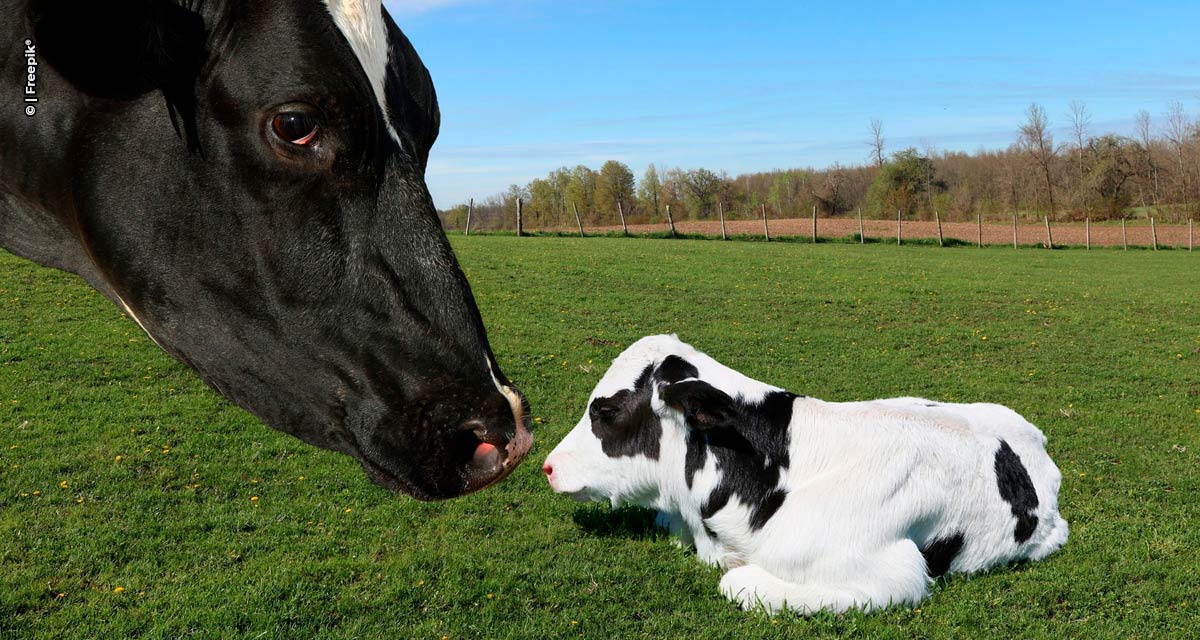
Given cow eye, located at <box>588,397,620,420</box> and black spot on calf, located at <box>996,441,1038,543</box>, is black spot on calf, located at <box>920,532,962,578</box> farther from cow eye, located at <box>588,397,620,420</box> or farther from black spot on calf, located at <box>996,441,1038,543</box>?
cow eye, located at <box>588,397,620,420</box>

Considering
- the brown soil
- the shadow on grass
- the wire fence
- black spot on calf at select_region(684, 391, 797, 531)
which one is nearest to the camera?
black spot on calf at select_region(684, 391, 797, 531)

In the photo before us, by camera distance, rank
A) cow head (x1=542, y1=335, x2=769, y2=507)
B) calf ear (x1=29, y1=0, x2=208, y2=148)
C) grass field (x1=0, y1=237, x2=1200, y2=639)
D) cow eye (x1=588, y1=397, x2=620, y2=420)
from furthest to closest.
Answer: cow eye (x1=588, y1=397, x2=620, y2=420), cow head (x1=542, y1=335, x2=769, y2=507), grass field (x1=0, y1=237, x2=1200, y2=639), calf ear (x1=29, y1=0, x2=208, y2=148)

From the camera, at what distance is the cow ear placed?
6.33 feet

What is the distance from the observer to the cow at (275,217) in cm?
173

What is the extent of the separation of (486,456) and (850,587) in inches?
154

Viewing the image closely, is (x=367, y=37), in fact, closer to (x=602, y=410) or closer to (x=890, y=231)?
(x=602, y=410)

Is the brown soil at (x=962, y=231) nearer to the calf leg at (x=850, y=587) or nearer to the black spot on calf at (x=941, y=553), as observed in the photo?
the black spot on calf at (x=941, y=553)

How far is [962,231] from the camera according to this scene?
5453cm

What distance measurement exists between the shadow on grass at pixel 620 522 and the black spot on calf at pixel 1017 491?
7.11ft

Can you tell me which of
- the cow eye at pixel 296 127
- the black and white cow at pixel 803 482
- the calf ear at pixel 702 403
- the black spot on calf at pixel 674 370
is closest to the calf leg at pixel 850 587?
the black and white cow at pixel 803 482

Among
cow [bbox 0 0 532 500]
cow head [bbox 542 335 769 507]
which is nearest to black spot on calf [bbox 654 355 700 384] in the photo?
cow head [bbox 542 335 769 507]

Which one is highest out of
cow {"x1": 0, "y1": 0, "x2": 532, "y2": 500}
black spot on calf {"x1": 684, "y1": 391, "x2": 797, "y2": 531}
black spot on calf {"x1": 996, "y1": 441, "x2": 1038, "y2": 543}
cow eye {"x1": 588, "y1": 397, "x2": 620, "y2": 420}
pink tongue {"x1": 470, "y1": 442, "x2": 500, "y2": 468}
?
cow {"x1": 0, "y1": 0, "x2": 532, "y2": 500}

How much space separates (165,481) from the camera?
6.83 metres

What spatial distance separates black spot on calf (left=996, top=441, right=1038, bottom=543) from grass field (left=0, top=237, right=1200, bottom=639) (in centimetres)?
26
